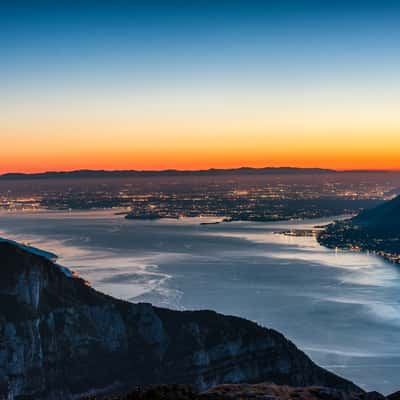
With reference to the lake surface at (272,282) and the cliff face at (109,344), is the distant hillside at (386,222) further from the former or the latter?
the cliff face at (109,344)

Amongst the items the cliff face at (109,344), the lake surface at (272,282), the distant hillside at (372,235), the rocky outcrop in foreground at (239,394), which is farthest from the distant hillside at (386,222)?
the rocky outcrop in foreground at (239,394)

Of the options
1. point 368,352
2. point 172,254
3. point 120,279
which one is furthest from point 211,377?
point 172,254

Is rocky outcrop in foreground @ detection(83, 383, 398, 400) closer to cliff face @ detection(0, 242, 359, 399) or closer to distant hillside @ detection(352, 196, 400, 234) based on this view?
cliff face @ detection(0, 242, 359, 399)

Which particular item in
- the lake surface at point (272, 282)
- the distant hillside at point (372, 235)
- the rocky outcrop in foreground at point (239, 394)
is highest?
the rocky outcrop in foreground at point (239, 394)

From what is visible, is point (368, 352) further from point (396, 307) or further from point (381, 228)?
point (381, 228)

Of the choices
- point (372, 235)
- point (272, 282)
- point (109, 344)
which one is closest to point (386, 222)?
point (372, 235)

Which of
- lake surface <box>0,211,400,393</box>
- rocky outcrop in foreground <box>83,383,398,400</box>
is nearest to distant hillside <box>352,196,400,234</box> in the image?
lake surface <box>0,211,400,393</box>

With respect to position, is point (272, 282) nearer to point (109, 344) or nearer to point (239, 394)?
point (109, 344)
